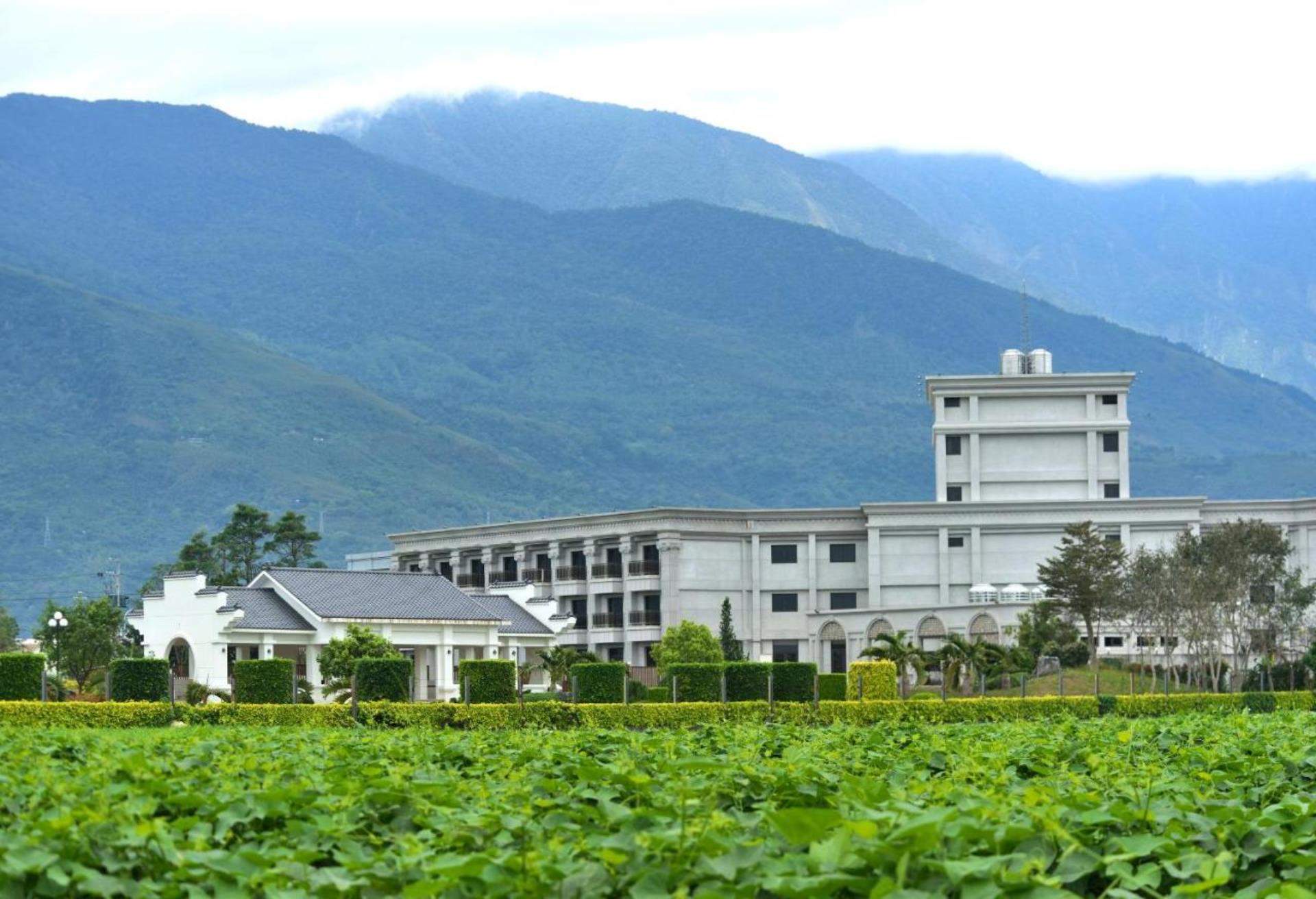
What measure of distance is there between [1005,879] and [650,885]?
5.04ft

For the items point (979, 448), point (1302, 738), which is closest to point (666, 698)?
point (1302, 738)

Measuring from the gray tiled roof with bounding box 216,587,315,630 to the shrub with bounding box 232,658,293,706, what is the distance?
2131 centimetres

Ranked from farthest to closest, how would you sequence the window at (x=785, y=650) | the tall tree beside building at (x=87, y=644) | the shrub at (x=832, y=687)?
the window at (x=785, y=650) → the tall tree beside building at (x=87, y=644) → the shrub at (x=832, y=687)

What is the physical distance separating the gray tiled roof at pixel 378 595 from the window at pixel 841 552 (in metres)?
23.5

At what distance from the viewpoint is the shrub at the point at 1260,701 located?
53719mm

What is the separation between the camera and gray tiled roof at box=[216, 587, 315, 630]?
6906 centimetres

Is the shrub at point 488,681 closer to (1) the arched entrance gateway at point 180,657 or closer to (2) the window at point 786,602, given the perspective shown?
(1) the arched entrance gateway at point 180,657

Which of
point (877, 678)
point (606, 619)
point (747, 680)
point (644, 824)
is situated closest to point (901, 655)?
point (877, 678)

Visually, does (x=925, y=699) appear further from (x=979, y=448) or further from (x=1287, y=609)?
(x=979, y=448)

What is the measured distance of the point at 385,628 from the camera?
234 feet

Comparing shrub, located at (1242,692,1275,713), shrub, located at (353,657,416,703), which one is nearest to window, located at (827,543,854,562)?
shrub, located at (1242,692,1275,713)

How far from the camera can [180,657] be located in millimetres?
70688

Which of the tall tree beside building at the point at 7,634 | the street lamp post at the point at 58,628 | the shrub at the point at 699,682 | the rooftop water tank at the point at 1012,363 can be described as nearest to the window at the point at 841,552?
Answer: the rooftop water tank at the point at 1012,363

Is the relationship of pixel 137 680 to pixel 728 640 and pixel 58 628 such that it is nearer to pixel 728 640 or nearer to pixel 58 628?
pixel 58 628
